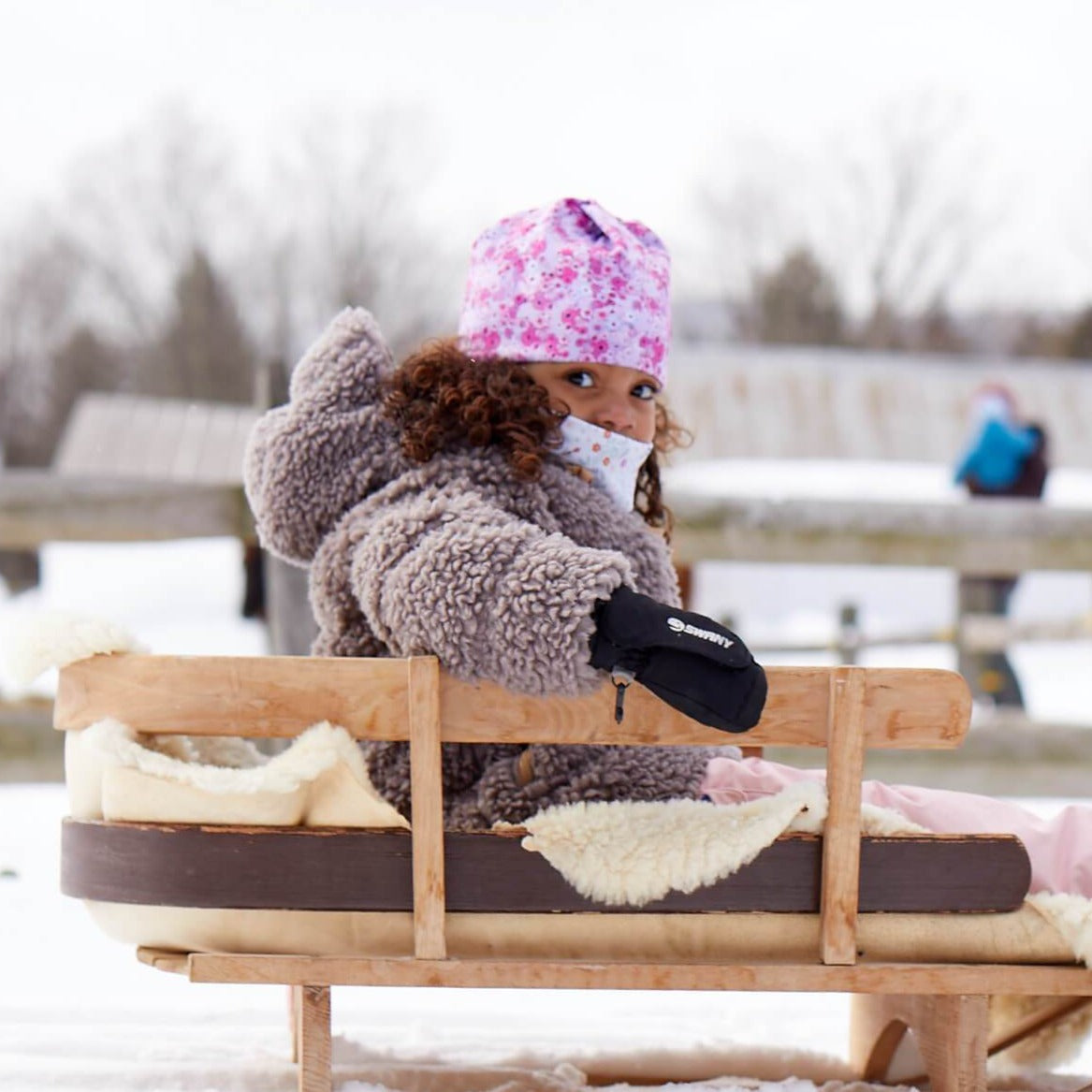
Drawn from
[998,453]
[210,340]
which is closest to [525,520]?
[998,453]

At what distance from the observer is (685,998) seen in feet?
10.1

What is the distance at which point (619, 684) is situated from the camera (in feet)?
5.95

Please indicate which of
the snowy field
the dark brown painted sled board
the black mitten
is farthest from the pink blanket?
the snowy field

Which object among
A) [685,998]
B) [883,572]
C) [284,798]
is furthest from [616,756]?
[883,572]

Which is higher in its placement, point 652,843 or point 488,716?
point 488,716

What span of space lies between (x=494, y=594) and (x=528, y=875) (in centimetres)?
40

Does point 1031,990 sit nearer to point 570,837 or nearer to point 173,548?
point 570,837

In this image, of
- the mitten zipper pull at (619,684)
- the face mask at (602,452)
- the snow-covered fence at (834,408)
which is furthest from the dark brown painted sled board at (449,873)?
the snow-covered fence at (834,408)

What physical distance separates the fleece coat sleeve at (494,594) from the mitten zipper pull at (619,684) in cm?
4

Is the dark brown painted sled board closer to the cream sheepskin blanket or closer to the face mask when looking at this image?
the cream sheepskin blanket

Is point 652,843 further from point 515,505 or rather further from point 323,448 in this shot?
point 323,448

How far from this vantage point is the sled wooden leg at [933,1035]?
2045 mm

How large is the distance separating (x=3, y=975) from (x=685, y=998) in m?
1.51

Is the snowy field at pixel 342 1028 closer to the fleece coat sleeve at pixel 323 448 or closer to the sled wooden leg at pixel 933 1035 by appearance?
the sled wooden leg at pixel 933 1035
